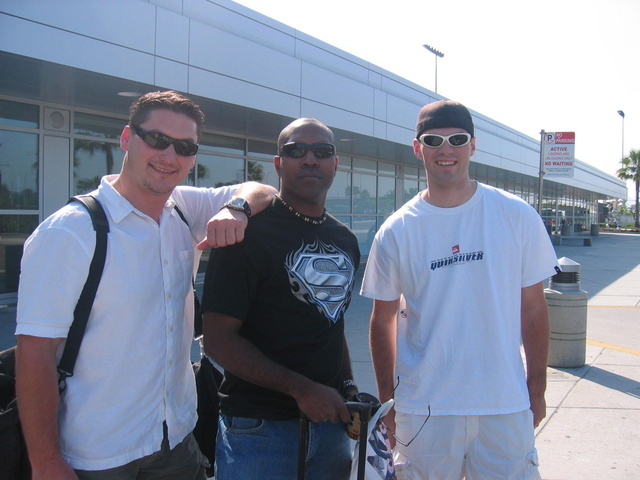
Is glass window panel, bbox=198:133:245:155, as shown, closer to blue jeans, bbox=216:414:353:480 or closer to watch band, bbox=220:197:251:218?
watch band, bbox=220:197:251:218

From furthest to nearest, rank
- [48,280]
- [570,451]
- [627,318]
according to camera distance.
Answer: [627,318] < [570,451] < [48,280]

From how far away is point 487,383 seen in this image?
2.22m

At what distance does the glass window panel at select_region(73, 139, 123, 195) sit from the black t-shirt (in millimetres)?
7712

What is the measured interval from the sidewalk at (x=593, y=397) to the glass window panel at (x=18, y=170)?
1716 millimetres

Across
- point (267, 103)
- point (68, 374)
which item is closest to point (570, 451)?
point (68, 374)

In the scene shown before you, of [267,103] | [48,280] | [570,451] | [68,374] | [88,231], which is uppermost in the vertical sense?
[267,103]

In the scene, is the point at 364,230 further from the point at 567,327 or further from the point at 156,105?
the point at 156,105

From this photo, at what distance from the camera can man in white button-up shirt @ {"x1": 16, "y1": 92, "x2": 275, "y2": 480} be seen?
161cm

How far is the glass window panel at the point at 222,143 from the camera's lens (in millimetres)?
10883

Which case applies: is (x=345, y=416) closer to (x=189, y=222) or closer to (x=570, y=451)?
(x=189, y=222)

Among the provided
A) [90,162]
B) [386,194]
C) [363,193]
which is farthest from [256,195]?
[386,194]

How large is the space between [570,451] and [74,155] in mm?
8303

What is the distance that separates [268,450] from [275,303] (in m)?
0.55

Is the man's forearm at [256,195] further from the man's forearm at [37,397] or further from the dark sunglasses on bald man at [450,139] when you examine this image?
the man's forearm at [37,397]
